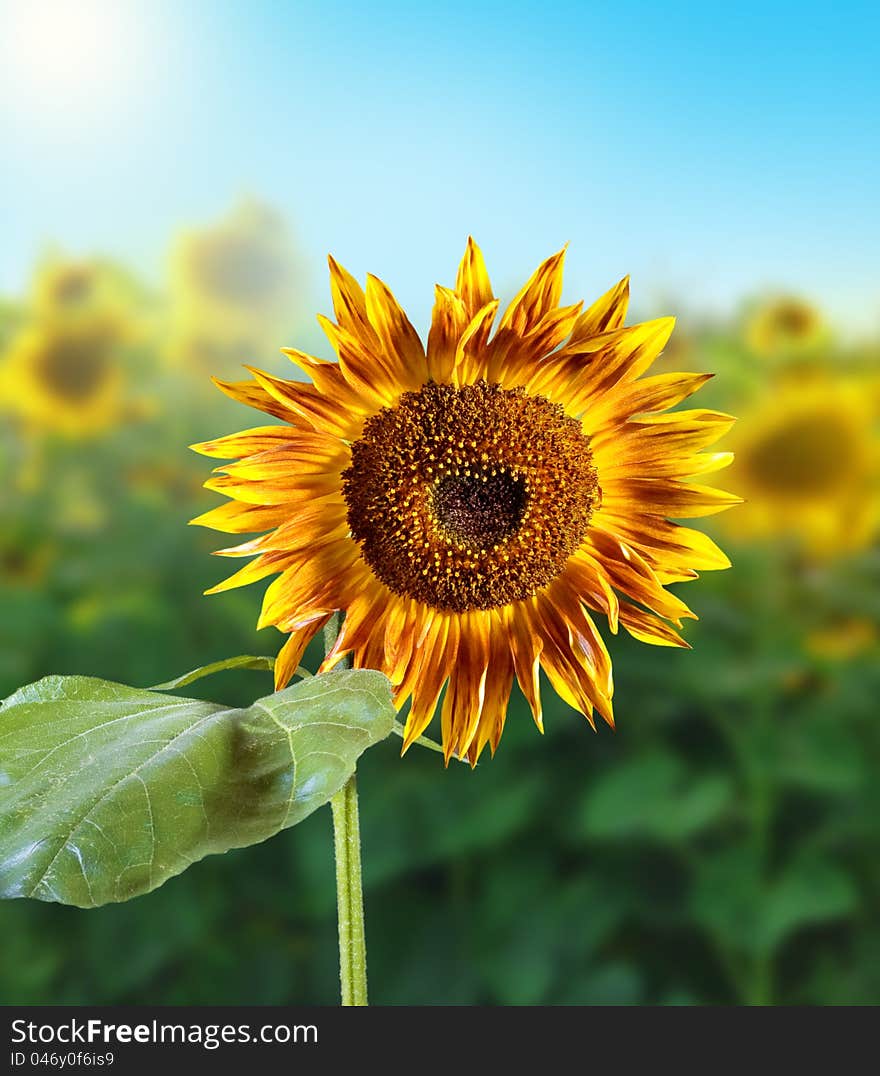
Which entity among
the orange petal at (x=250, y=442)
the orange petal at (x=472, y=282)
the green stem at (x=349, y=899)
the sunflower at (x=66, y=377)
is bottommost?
the green stem at (x=349, y=899)

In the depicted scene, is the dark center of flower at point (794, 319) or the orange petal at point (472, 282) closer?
the orange petal at point (472, 282)

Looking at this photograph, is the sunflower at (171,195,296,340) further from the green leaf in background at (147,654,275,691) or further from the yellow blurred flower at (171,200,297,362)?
the green leaf in background at (147,654,275,691)

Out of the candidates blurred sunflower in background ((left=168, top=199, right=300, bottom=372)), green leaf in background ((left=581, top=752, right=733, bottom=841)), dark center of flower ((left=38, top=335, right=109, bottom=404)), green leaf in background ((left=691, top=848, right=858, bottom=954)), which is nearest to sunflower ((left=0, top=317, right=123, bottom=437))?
dark center of flower ((left=38, top=335, right=109, bottom=404))

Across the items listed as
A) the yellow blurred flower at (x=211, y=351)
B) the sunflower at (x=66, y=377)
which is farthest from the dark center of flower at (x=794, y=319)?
the sunflower at (x=66, y=377)

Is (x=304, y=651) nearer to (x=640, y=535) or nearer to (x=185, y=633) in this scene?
(x=640, y=535)

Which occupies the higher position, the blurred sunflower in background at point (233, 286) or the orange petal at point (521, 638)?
the blurred sunflower in background at point (233, 286)

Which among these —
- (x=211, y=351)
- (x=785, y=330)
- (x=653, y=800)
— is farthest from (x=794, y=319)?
(x=211, y=351)

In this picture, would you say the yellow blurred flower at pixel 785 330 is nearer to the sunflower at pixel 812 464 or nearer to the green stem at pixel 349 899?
the sunflower at pixel 812 464

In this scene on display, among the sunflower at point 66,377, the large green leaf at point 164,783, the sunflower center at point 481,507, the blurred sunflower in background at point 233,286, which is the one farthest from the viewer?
the blurred sunflower in background at point 233,286
